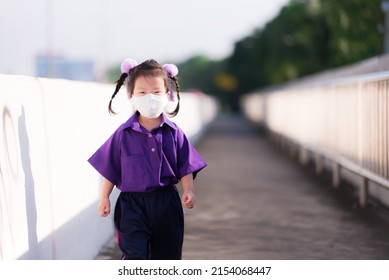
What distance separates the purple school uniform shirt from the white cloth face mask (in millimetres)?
105

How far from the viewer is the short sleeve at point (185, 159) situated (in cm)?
493

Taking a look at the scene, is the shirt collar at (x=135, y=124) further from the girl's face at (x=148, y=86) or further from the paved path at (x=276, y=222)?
the paved path at (x=276, y=222)

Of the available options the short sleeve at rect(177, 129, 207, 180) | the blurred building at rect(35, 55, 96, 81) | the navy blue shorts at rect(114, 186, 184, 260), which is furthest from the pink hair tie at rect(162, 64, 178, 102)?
the blurred building at rect(35, 55, 96, 81)

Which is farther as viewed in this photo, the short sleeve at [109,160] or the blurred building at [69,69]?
the blurred building at [69,69]

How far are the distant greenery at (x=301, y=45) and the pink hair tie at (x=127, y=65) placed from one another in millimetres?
1134

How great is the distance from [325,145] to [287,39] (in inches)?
1789

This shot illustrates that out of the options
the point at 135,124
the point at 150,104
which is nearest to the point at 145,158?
the point at 135,124

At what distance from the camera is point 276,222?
9258 mm

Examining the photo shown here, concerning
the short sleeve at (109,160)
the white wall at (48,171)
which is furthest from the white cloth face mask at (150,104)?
the white wall at (48,171)

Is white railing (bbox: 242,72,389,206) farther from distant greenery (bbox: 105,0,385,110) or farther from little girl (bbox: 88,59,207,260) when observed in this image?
little girl (bbox: 88,59,207,260)

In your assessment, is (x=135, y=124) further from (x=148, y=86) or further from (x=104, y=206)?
(x=104, y=206)

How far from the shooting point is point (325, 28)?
170 ft

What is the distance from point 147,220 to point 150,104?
2.17 ft

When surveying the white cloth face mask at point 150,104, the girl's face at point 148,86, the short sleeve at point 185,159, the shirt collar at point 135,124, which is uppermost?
the girl's face at point 148,86
